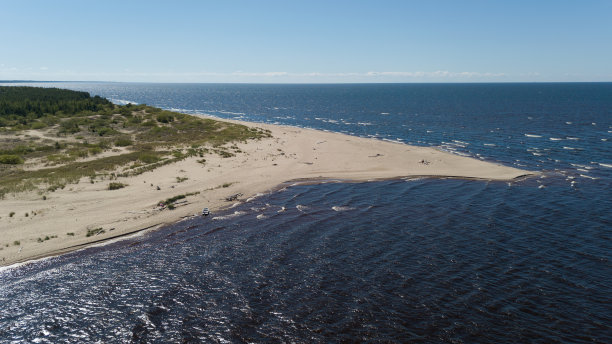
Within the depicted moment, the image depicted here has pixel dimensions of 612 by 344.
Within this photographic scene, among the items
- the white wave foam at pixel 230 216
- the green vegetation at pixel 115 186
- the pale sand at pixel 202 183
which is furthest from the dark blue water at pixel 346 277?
the green vegetation at pixel 115 186

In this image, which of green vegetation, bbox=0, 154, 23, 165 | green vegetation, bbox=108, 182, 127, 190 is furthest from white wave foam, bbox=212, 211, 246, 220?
green vegetation, bbox=0, 154, 23, 165

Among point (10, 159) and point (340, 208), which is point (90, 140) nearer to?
point (10, 159)

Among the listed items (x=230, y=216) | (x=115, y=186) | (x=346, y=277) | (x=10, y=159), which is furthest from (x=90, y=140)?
(x=346, y=277)

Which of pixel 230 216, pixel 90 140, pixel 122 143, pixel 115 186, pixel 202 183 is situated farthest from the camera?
pixel 90 140

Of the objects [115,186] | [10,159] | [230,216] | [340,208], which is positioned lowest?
[230,216]

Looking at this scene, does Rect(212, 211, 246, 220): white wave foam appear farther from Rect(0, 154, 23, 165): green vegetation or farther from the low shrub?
the low shrub

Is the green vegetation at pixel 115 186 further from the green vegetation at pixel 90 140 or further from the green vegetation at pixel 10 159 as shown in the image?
the green vegetation at pixel 10 159

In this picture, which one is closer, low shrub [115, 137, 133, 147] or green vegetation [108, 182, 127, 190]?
green vegetation [108, 182, 127, 190]

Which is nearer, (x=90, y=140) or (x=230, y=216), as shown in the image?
(x=230, y=216)
